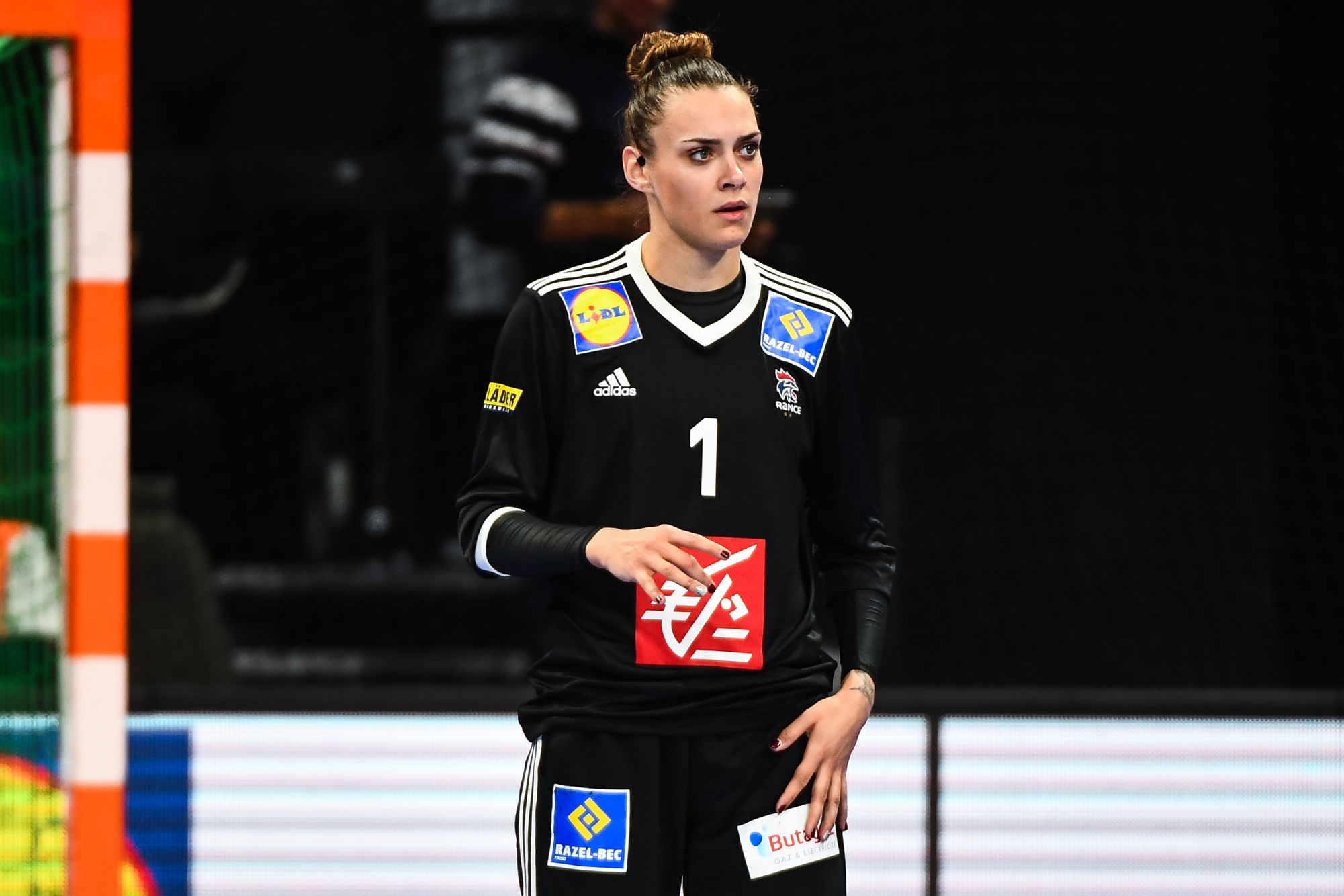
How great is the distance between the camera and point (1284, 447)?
258 inches

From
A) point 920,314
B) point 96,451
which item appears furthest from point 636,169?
point 920,314

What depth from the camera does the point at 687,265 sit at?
2150 mm

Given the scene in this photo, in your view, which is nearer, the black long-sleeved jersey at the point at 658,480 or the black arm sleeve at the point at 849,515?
the black long-sleeved jersey at the point at 658,480

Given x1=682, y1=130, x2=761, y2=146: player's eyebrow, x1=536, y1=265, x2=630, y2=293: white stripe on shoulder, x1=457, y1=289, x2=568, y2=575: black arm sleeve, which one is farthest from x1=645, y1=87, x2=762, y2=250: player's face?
x1=457, y1=289, x2=568, y2=575: black arm sleeve

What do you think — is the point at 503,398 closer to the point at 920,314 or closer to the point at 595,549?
the point at 595,549

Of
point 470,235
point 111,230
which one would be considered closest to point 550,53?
point 470,235

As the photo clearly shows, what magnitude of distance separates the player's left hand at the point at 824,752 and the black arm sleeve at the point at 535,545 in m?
0.34

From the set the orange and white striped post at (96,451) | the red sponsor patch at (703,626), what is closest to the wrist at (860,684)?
the red sponsor patch at (703,626)

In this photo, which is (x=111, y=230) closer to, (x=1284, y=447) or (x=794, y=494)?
(x=794, y=494)

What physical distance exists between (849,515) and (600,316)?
16.8 inches

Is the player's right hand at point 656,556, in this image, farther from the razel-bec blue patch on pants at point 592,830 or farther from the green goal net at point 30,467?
the green goal net at point 30,467

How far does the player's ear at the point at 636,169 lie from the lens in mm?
2160

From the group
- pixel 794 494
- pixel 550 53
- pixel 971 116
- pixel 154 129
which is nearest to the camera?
pixel 794 494

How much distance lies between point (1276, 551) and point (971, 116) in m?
2.16
